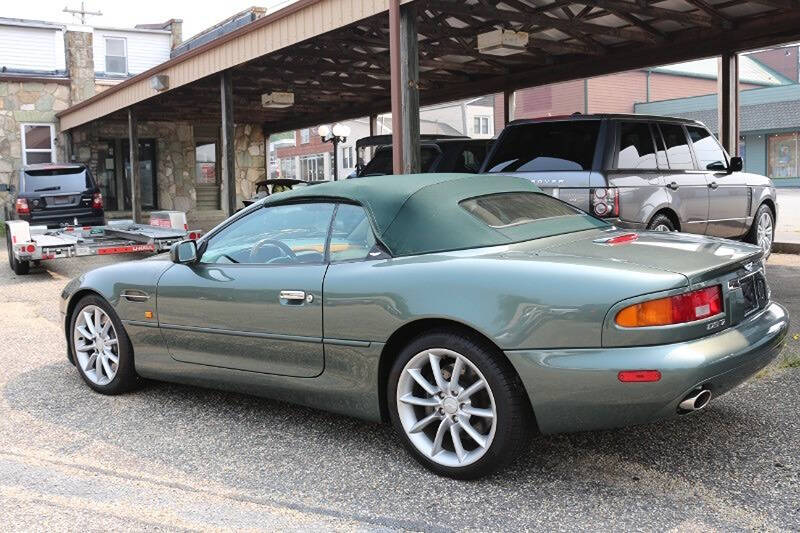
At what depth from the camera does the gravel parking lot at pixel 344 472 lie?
313 cm

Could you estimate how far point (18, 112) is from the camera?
74.7 feet

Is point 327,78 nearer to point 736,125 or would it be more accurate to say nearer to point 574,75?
point 574,75

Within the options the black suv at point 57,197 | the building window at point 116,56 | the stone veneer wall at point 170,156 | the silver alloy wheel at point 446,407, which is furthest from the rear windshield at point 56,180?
the silver alloy wheel at point 446,407

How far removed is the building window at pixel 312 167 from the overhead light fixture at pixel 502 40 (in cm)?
4136

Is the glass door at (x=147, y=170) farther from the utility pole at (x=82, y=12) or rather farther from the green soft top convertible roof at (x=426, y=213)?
the utility pole at (x=82, y=12)

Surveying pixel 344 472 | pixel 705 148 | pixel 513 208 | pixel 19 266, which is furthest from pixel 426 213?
pixel 19 266

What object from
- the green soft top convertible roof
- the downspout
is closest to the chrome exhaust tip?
the green soft top convertible roof

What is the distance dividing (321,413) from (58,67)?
22819 mm

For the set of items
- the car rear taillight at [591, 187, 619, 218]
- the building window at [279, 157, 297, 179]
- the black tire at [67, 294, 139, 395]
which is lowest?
the black tire at [67, 294, 139, 395]

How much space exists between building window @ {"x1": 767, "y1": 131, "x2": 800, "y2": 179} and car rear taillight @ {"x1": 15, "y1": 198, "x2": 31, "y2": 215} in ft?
129

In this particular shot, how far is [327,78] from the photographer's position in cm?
1675

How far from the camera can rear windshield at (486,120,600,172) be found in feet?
23.9

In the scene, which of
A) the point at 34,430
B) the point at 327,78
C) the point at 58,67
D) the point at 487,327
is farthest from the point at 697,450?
the point at 58,67

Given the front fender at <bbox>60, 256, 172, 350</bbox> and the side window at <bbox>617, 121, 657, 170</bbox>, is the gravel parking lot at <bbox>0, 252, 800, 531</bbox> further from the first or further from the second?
the side window at <bbox>617, 121, 657, 170</bbox>
